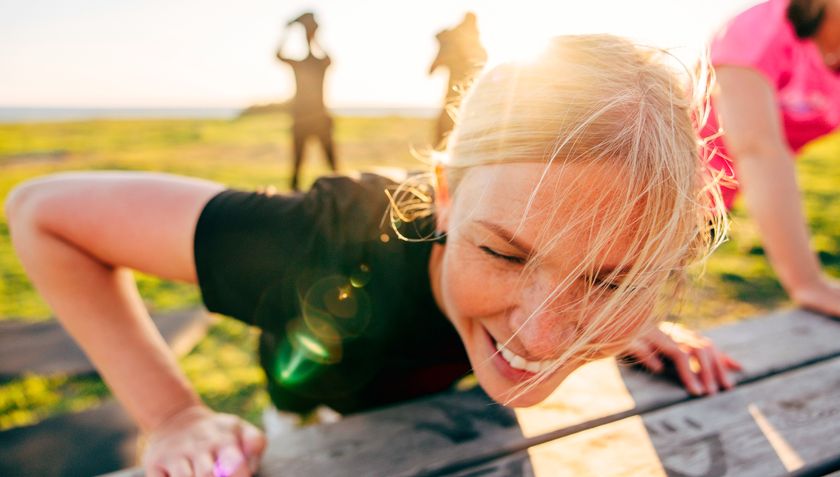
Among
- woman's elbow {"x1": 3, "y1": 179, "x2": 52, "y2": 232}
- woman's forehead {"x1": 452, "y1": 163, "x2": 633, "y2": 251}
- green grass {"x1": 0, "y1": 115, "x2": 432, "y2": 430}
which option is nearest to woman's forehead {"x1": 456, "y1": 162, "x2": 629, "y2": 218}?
woman's forehead {"x1": 452, "y1": 163, "x2": 633, "y2": 251}

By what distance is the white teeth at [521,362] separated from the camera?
43.5 inches

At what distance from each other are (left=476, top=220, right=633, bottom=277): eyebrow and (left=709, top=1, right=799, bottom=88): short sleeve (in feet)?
4.79

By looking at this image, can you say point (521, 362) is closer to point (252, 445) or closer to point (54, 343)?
point (252, 445)

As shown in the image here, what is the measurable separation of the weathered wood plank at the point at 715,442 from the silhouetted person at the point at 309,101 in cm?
368

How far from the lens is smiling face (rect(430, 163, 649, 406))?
948mm

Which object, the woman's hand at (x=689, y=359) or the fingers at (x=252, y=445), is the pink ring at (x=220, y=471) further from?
the woman's hand at (x=689, y=359)

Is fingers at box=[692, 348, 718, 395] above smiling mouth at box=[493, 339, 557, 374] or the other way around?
the other way around

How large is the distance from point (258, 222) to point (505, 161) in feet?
2.28

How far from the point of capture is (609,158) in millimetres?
955

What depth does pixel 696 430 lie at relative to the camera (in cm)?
127

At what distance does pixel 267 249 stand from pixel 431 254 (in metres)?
0.44

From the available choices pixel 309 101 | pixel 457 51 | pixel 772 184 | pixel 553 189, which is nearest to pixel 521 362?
pixel 553 189

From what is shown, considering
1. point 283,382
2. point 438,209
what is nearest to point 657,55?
point 438,209

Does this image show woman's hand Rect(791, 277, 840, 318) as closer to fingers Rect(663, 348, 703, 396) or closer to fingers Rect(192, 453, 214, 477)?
fingers Rect(663, 348, 703, 396)
